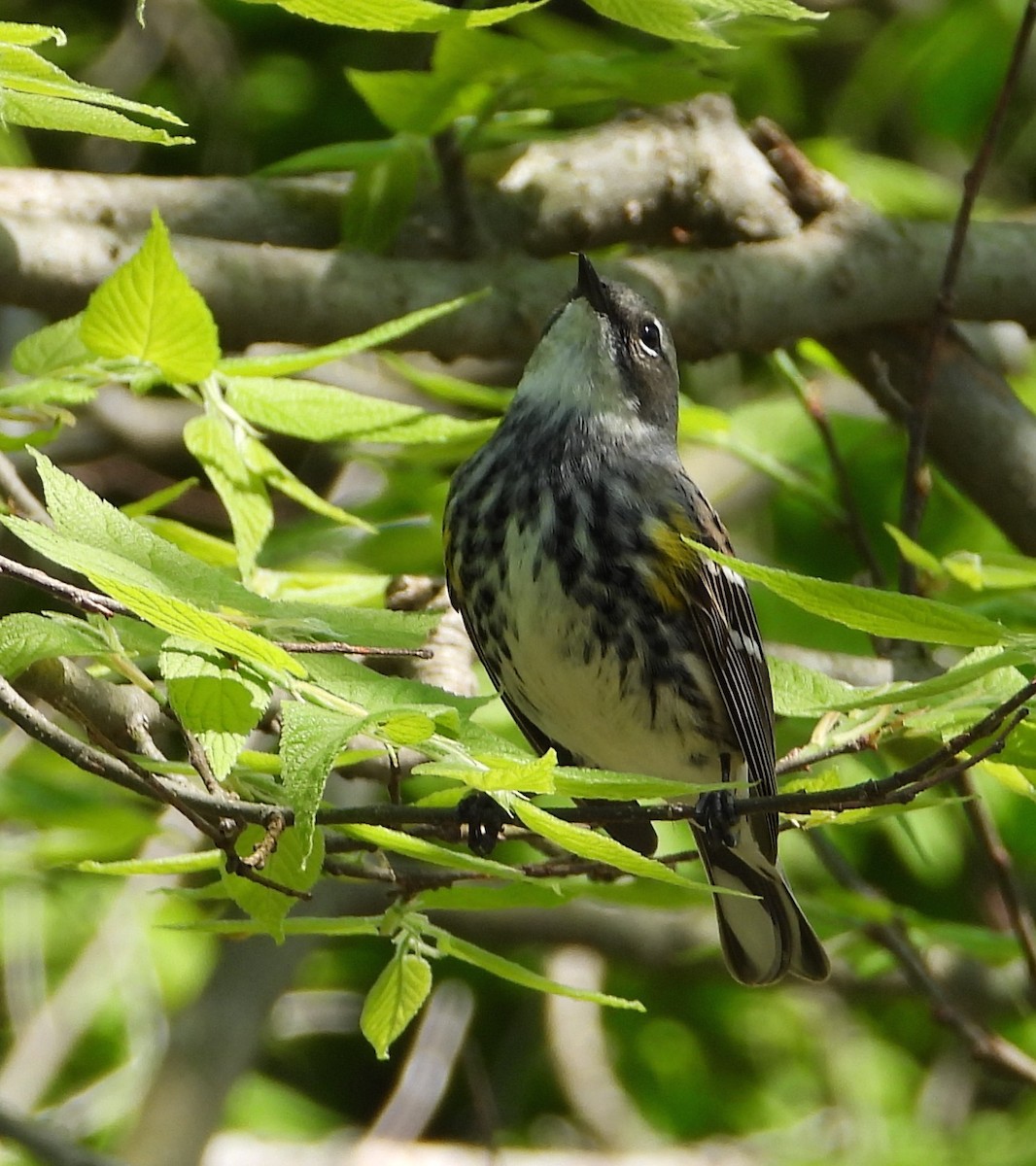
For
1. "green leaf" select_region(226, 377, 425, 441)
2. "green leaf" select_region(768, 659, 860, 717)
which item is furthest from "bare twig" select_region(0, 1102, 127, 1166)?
"green leaf" select_region(768, 659, 860, 717)

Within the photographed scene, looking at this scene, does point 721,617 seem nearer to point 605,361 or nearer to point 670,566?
point 670,566

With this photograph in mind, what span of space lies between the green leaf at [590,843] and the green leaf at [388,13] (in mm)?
872

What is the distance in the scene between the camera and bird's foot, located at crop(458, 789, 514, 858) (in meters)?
2.84

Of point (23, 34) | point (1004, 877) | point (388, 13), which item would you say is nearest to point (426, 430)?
point (388, 13)

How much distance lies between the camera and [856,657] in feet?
12.7

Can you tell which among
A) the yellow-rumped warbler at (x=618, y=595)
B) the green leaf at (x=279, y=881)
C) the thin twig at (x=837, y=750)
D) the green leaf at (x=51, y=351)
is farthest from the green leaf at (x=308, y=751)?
the yellow-rumped warbler at (x=618, y=595)

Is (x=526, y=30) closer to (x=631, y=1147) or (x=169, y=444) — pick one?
(x=169, y=444)

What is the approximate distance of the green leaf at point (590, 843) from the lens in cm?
177

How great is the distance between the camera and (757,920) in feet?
12.4

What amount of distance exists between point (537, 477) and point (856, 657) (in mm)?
915

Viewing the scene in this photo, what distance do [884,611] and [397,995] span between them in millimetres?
918

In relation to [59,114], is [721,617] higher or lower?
lower

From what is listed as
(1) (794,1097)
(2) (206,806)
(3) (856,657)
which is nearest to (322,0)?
(2) (206,806)

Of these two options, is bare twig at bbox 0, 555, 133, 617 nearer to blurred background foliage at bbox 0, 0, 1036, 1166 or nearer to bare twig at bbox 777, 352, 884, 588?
blurred background foliage at bbox 0, 0, 1036, 1166
